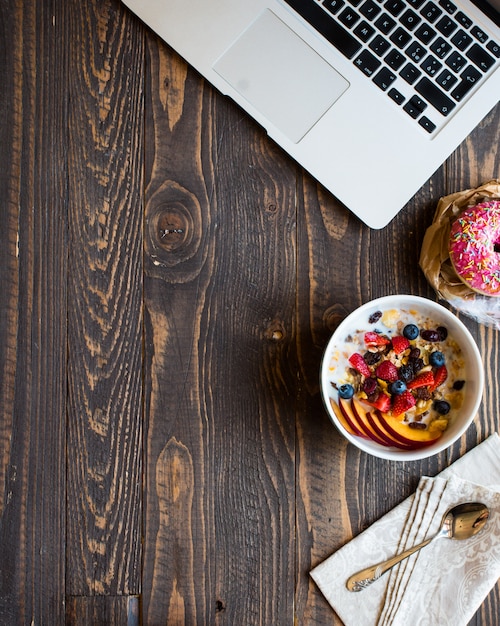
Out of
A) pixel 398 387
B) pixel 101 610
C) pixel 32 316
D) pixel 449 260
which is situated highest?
pixel 449 260

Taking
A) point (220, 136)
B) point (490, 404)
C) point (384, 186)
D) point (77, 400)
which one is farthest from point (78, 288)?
point (490, 404)

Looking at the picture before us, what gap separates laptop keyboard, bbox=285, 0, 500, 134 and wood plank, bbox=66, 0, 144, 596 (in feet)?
0.88

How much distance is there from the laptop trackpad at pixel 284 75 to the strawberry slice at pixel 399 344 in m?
0.29

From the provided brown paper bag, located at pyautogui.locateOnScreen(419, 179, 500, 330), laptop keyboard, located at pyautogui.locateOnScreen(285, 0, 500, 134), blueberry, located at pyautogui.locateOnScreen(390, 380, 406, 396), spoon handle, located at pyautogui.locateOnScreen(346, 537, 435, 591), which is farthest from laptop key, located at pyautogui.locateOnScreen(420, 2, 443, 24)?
spoon handle, located at pyautogui.locateOnScreen(346, 537, 435, 591)

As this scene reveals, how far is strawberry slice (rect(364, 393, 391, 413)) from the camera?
95cm

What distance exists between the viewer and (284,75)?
96 cm

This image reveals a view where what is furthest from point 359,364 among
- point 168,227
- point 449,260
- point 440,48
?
point 440,48

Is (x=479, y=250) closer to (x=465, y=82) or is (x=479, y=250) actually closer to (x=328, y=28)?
(x=465, y=82)

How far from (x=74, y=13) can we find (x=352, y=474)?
2.39 feet

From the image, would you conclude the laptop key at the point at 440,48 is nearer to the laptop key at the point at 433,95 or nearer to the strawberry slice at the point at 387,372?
the laptop key at the point at 433,95

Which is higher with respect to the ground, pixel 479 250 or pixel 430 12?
pixel 430 12

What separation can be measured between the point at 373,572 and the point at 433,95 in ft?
2.05

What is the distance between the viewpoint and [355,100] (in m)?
0.95

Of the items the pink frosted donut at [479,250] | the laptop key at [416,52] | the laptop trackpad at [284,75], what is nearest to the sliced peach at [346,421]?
the pink frosted donut at [479,250]
